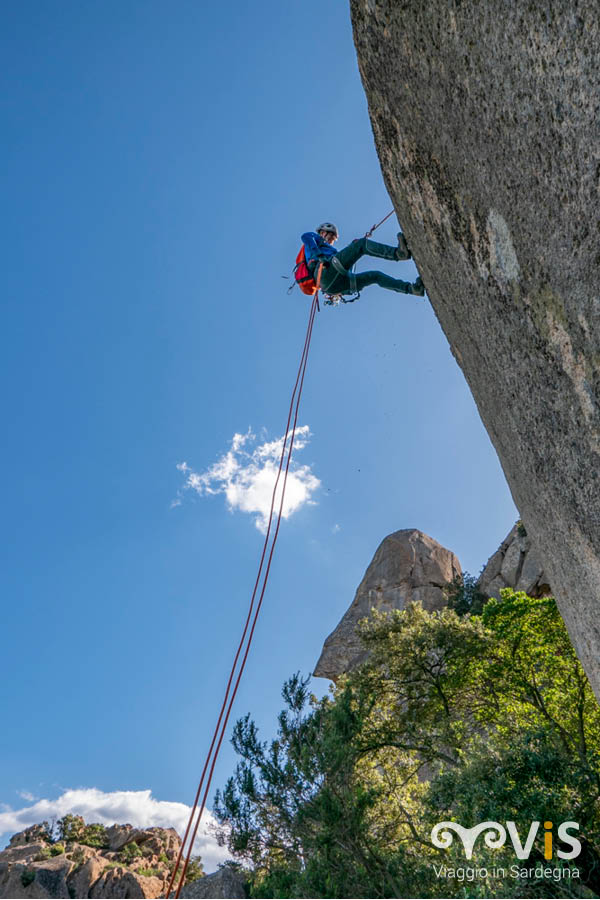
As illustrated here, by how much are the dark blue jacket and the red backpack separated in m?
0.14

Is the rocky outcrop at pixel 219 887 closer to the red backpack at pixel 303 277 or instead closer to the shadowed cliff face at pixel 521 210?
the red backpack at pixel 303 277

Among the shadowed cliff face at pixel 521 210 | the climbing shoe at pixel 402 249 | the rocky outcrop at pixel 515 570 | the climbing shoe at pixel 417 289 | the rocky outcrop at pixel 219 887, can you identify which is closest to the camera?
the shadowed cliff face at pixel 521 210

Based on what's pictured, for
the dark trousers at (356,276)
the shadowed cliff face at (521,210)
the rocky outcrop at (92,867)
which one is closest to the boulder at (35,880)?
the rocky outcrop at (92,867)

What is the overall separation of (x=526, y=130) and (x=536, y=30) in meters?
0.35

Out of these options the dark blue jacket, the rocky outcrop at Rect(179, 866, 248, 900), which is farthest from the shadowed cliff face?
the rocky outcrop at Rect(179, 866, 248, 900)

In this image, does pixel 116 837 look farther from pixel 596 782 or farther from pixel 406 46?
pixel 406 46

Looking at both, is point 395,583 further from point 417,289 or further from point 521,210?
point 521,210

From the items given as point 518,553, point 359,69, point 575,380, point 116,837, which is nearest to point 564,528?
point 575,380

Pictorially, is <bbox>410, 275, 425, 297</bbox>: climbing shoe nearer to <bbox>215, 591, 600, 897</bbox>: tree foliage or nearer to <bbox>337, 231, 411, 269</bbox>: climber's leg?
<bbox>337, 231, 411, 269</bbox>: climber's leg

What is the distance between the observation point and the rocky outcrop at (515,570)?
76.7 ft

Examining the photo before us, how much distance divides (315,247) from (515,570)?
21129 millimetres

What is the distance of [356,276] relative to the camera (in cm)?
784

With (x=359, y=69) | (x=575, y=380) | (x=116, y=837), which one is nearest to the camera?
(x=575, y=380)

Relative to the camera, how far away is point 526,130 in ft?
7.84
